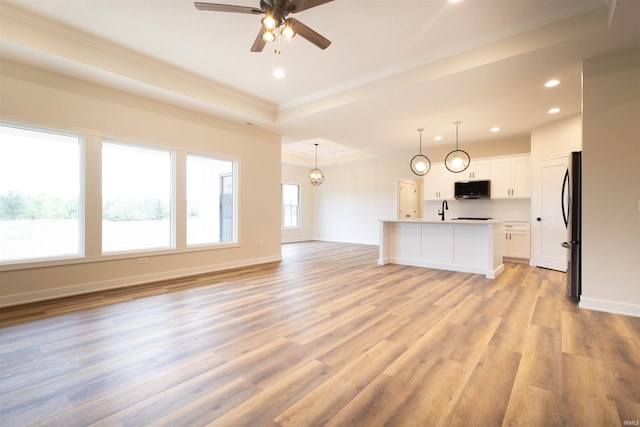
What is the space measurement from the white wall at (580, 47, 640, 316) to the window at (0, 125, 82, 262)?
629cm

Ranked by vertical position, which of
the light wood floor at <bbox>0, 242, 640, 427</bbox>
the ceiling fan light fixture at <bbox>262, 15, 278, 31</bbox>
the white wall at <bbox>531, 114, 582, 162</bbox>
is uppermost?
the ceiling fan light fixture at <bbox>262, 15, 278, 31</bbox>

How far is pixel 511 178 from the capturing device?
21.8ft

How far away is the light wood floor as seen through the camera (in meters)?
1.61

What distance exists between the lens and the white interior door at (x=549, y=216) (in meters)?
5.40

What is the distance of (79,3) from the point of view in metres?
2.88

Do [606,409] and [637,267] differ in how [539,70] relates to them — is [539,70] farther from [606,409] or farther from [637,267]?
[606,409]

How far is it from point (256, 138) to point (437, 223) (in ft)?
13.2

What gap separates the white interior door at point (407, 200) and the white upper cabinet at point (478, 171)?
2.22 meters

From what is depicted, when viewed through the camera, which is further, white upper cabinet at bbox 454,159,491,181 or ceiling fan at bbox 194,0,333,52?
white upper cabinet at bbox 454,159,491,181

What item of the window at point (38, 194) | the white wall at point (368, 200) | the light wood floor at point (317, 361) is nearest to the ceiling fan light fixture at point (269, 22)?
the light wood floor at point (317, 361)

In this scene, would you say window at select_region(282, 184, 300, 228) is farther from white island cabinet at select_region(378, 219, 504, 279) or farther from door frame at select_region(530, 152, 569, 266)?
door frame at select_region(530, 152, 569, 266)

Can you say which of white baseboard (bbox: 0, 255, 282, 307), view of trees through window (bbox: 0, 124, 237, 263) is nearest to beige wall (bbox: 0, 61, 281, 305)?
white baseboard (bbox: 0, 255, 282, 307)

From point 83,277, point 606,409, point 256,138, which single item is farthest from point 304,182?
point 606,409

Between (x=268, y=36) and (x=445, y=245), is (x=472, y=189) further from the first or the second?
(x=268, y=36)
